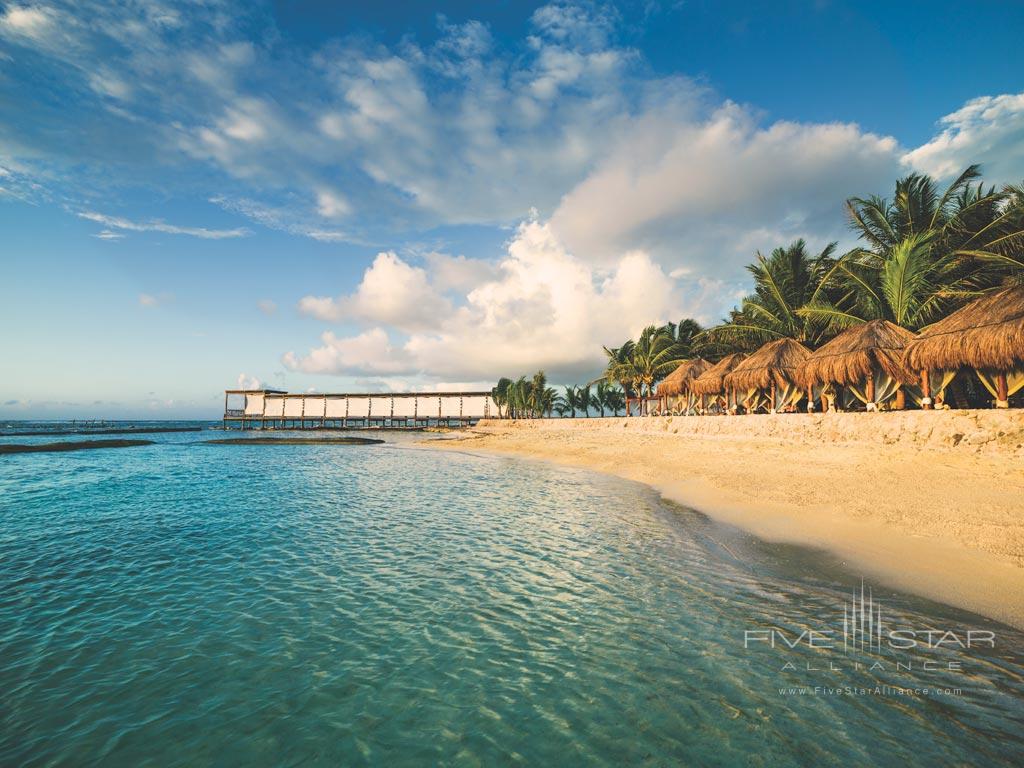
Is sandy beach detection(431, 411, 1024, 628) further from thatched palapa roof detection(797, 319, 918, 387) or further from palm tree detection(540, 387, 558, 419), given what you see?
palm tree detection(540, 387, 558, 419)

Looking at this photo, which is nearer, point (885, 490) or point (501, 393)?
point (885, 490)

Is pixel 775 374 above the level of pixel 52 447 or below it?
above

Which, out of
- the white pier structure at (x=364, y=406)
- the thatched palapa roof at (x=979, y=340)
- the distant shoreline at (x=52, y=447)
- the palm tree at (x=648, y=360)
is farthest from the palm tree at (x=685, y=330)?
the distant shoreline at (x=52, y=447)

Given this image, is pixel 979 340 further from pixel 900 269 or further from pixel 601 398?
pixel 601 398

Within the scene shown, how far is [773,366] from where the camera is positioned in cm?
2503

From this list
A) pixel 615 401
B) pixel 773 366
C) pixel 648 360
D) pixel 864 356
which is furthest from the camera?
pixel 615 401

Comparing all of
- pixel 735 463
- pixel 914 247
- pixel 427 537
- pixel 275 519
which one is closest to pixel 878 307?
pixel 914 247

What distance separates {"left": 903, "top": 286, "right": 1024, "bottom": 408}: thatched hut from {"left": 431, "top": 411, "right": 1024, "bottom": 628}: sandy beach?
8.60 ft

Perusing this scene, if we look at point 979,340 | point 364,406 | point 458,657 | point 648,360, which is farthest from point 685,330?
point 364,406

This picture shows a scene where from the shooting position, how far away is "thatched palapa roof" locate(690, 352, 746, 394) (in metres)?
29.9

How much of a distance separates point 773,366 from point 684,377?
10.2 metres

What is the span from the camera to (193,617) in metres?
5.83

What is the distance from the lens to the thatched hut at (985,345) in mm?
14016

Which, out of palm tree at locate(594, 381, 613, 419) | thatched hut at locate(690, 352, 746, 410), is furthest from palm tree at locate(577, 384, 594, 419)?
thatched hut at locate(690, 352, 746, 410)
